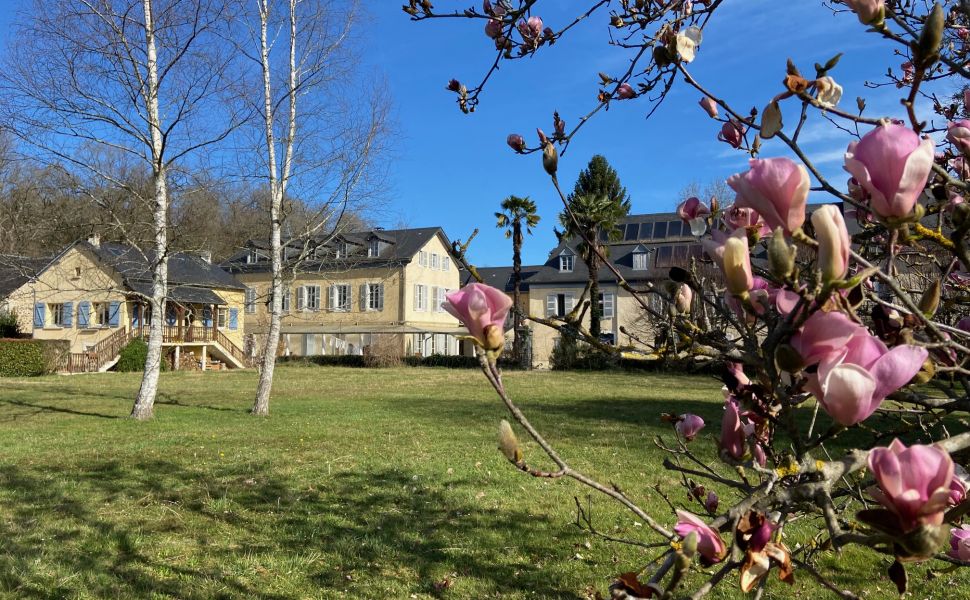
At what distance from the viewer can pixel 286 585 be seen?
3.56m

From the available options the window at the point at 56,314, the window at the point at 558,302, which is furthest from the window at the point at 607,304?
the window at the point at 56,314

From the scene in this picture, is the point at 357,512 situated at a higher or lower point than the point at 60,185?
lower

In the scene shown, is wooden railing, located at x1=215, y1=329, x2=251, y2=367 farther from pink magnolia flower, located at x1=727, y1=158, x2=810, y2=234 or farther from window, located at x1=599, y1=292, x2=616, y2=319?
pink magnolia flower, located at x1=727, y1=158, x2=810, y2=234

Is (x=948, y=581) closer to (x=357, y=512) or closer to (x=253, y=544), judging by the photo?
(x=357, y=512)

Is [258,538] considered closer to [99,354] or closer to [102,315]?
[99,354]

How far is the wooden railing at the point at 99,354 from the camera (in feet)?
78.0

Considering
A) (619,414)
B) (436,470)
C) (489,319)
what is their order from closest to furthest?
(489,319), (436,470), (619,414)

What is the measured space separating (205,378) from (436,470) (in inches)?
708

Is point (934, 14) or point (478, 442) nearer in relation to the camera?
point (934, 14)

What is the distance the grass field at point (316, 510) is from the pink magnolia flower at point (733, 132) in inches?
50.3

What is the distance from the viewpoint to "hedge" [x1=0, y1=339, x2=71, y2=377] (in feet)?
71.1

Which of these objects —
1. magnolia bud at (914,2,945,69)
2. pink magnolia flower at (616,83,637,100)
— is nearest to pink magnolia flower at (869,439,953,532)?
magnolia bud at (914,2,945,69)

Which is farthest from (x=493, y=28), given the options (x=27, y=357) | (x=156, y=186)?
(x=27, y=357)

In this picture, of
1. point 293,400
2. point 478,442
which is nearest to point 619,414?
point 478,442
